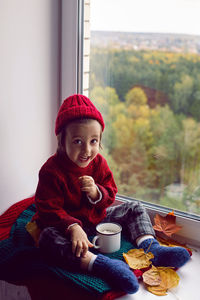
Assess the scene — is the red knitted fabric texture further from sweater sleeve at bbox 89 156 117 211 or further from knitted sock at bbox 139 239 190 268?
knitted sock at bbox 139 239 190 268

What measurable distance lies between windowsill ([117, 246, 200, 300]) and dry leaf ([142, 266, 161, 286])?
0.03 m

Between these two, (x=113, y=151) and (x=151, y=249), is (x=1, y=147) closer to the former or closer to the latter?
(x=113, y=151)

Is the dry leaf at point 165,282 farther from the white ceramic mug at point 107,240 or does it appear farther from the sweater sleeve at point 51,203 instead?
the sweater sleeve at point 51,203

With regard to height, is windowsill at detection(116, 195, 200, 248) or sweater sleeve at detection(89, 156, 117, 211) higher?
sweater sleeve at detection(89, 156, 117, 211)

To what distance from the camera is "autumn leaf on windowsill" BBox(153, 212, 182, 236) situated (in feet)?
4.39

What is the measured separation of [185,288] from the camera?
1.11 m

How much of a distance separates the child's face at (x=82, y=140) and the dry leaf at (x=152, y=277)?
1.42ft

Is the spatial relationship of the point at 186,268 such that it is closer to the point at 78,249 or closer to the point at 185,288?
the point at 185,288

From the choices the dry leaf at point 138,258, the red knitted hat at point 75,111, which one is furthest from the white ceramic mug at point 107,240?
the red knitted hat at point 75,111

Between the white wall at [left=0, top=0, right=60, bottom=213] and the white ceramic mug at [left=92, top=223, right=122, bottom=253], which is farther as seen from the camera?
the white wall at [left=0, top=0, right=60, bottom=213]

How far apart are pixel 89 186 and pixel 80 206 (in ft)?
0.34

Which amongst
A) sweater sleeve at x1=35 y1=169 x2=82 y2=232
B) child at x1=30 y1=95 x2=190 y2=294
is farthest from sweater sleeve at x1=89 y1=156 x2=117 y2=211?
sweater sleeve at x1=35 y1=169 x2=82 y2=232

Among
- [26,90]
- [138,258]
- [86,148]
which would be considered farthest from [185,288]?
[26,90]

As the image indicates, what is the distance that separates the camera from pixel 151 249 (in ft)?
3.95
